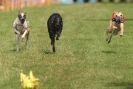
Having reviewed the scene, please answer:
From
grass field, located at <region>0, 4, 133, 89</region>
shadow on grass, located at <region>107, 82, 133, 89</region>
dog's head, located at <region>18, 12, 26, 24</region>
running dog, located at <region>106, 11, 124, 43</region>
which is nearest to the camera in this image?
shadow on grass, located at <region>107, 82, 133, 89</region>

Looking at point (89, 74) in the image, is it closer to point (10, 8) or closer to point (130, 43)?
point (130, 43)

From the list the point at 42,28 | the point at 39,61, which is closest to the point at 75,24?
the point at 42,28

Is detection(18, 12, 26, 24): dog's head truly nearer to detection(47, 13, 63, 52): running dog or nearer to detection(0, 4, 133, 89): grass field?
detection(47, 13, 63, 52): running dog

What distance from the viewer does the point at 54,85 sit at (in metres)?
15.1

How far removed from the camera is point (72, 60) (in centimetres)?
1942

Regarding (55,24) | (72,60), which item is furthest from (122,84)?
(55,24)

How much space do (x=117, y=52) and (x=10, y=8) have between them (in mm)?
23905

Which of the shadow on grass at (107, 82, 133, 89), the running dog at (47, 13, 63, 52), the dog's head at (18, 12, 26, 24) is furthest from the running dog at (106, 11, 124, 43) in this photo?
the shadow on grass at (107, 82, 133, 89)

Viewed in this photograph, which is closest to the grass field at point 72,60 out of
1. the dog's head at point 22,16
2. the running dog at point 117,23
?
the running dog at point 117,23

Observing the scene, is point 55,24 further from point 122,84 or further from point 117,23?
point 122,84

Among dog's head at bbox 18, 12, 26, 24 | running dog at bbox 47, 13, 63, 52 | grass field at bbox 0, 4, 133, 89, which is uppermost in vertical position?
dog's head at bbox 18, 12, 26, 24

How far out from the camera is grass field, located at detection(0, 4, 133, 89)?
618 inches

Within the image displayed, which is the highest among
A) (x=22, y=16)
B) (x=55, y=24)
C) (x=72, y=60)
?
(x=22, y=16)

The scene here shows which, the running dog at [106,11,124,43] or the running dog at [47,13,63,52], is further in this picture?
the running dog at [47,13,63,52]
